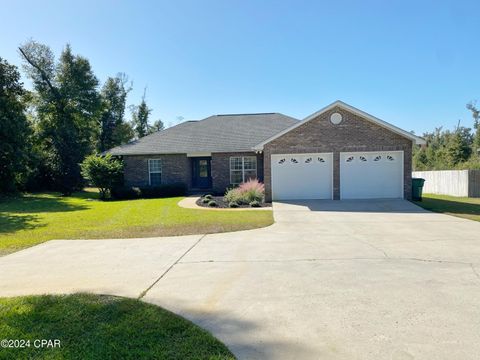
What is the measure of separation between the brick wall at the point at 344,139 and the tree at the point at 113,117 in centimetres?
3091

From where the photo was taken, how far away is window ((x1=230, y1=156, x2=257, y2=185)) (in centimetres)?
2145

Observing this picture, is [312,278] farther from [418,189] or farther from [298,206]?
[418,189]

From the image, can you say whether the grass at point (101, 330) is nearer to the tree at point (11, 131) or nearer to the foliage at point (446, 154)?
the tree at point (11, 131)

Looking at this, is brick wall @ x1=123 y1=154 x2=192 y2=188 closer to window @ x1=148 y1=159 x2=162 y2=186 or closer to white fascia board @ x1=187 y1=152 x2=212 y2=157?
window @ x1=148 y1=159 x2=162 y2=186

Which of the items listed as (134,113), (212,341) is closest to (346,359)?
(212,341)

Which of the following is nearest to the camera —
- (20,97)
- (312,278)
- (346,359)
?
(346,359)

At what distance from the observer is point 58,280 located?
18.6ft

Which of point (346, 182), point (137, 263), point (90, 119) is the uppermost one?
point (90, 119)

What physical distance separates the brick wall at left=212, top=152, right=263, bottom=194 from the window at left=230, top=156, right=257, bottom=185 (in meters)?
0.20

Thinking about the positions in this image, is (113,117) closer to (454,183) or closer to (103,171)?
(103,171)

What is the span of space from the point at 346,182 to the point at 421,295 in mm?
12129

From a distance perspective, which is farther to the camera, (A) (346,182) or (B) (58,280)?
(A) (346,182)

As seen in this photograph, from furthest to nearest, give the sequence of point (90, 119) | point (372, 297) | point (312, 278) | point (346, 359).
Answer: point (90, 119) → point (312, 278) → point (372, 297) → point (346, 359)

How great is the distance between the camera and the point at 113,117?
137 feet
